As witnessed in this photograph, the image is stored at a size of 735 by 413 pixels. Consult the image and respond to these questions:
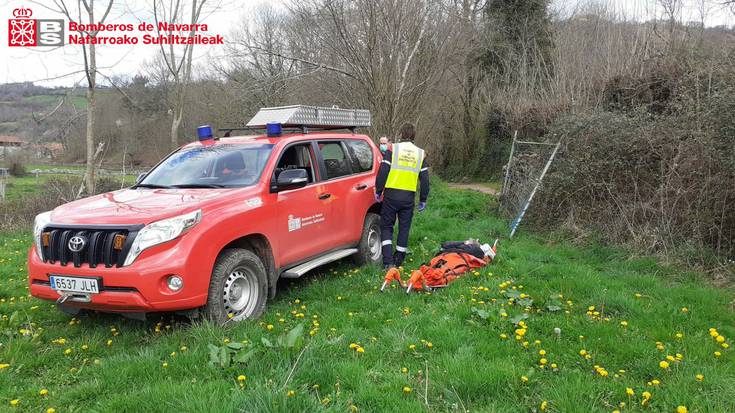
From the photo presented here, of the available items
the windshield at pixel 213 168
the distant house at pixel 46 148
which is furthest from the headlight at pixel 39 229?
the distant house at pixel 46 148

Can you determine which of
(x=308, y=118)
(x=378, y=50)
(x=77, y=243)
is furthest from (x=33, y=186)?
(x=77, y=243)

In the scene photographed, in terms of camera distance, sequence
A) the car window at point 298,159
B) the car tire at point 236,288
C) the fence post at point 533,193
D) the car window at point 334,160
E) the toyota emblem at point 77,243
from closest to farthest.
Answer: the toyota emblem at point 77,243 < the car tire at point 236,288 < the car window at point 298,159 < the car window at point 334,160 < the fence post at point 533,193

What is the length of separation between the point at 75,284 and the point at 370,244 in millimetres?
3844

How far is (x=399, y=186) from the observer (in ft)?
20.9

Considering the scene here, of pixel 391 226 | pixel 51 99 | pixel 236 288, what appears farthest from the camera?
pixel 51 99

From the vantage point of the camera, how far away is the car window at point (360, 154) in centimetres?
666

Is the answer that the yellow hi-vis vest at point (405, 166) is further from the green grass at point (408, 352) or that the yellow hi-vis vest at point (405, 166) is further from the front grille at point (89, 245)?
the front grille at point (89, 245)

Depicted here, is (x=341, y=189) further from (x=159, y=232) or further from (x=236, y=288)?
(x=159, y=232)

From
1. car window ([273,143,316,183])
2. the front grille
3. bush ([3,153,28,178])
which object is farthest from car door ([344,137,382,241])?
bush ([3,153,28,178])

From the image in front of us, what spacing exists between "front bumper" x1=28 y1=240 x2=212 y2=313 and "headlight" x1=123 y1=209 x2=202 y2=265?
0.16 ft

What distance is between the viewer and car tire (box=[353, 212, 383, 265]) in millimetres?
6586

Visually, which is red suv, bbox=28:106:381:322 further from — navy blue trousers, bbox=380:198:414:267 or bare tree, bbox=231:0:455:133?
bare tree, bbox=231:0:455:133

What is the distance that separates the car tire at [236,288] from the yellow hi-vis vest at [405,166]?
2.41 m

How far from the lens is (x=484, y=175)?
19203 mm
